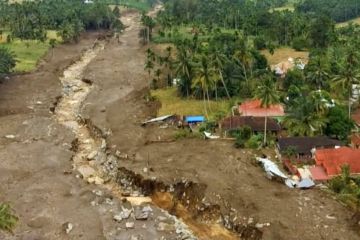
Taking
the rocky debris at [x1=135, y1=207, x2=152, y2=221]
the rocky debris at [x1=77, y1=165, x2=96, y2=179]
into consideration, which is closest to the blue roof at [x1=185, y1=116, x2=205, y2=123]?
the rocky debris at [x1=77, y1=165, x2=96, y2=179]

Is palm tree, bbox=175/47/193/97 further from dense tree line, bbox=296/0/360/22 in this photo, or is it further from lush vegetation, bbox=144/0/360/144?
dense tree line, bbox=296/0/360/22

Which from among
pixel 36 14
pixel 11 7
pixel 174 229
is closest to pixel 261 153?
pixel 174 229

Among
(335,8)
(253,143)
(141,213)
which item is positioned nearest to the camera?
(141,213)

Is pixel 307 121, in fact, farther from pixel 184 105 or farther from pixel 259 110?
pixel 184 105

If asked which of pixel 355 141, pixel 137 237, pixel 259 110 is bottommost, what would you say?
pixel 137 237

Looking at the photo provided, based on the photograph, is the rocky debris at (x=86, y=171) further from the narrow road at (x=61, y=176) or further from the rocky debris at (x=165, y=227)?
the rocky debris at (x=165, y=227)

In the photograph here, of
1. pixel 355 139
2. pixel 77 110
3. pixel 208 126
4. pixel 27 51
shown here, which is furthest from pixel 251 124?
pixel 27 51
